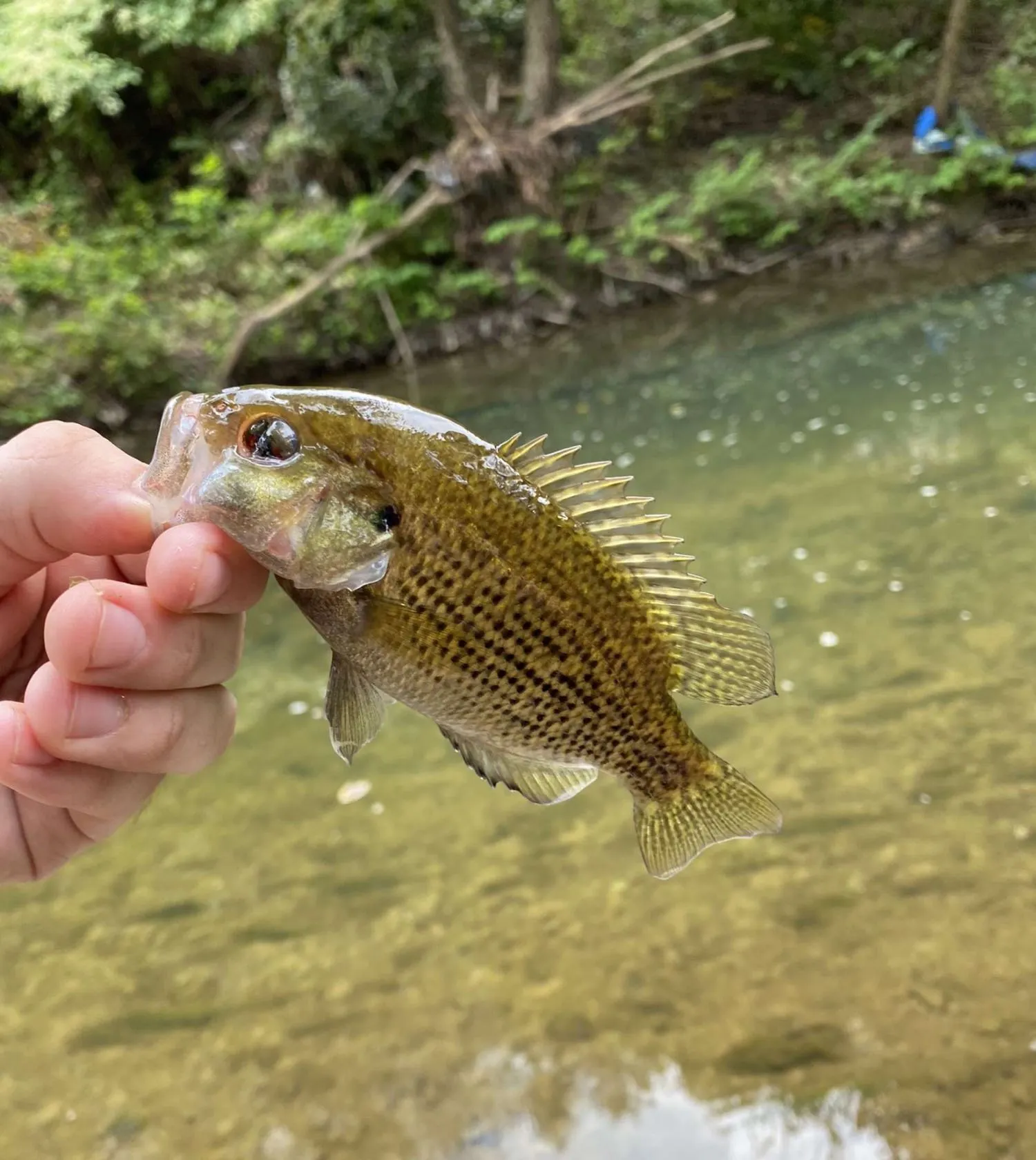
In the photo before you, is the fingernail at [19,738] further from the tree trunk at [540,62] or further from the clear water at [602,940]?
the tree trunk at [540,62]

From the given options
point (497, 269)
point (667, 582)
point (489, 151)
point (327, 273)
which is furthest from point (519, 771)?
point (489, 151)

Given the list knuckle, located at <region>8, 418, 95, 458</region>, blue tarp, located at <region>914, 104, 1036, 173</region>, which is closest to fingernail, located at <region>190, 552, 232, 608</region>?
knuckle, located at <region>8, 418, 95, 458</region>

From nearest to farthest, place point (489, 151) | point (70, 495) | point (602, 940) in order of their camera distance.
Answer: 1. point (70, 495)
2. point (602, 940)
3. point (489, 151)

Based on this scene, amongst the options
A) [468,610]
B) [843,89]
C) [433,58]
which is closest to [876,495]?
[468,610]

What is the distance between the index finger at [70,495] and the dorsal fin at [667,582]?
67cm

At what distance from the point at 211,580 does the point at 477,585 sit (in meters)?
0.43

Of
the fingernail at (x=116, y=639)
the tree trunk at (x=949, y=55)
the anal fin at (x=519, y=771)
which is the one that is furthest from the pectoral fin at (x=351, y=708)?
the tree trunk at (x=949, y=55)

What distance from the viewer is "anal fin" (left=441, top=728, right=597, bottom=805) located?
4.89 ft

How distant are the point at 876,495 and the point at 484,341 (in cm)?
900

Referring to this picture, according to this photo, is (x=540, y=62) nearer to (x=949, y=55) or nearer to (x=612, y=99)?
(x=612, y=99)

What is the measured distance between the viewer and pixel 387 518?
1.34 m

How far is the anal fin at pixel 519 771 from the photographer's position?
1490mm

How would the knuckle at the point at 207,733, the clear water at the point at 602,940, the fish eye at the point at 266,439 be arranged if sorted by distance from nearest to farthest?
the fish eye at the point at 266,439 → the knuckle at the point at 207,733 → the clear water at the point at 602,940

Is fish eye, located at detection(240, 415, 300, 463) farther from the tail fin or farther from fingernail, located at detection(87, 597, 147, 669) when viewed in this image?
the tail fin
